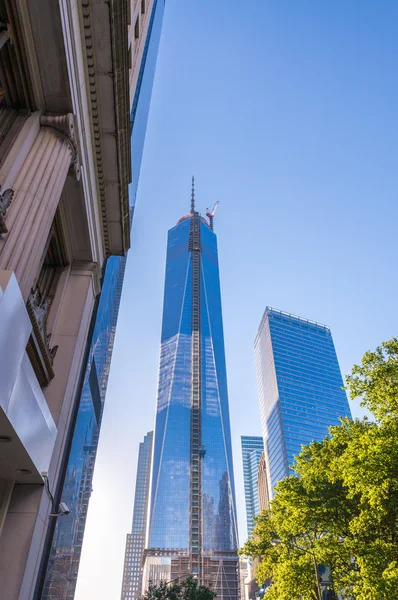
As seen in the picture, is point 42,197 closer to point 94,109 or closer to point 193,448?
point 94,109

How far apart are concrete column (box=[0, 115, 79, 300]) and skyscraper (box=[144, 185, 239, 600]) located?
12306 centimetres

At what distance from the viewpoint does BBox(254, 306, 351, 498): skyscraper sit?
154m

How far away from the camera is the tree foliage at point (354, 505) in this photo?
1459 cm

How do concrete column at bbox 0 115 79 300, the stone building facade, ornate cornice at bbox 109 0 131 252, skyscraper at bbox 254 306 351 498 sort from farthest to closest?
skyscraper at bbox 254 306 351 498
ornate cornice at bbox 109 0 131 252
concrete column at bbox 0 115 79 300
the stone building facade

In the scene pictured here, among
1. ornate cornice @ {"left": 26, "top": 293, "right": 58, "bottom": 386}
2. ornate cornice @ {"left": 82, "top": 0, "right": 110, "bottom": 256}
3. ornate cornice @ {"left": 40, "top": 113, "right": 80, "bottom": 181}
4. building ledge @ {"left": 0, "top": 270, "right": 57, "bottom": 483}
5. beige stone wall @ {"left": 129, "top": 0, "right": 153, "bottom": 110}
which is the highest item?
beige stone wall @ {"left": 129, "top": 0, "right": 153, "bottom": 110}

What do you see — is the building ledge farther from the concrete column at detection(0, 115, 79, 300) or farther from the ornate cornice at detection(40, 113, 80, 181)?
the ornate cornice at detection(40, 113, 80, 181)

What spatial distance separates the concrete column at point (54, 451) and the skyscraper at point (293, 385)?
139846mm

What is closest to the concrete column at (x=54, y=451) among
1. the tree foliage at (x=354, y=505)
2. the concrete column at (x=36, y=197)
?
the concrete column at (x=36, y=197)

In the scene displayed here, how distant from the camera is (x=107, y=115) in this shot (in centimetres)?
1252

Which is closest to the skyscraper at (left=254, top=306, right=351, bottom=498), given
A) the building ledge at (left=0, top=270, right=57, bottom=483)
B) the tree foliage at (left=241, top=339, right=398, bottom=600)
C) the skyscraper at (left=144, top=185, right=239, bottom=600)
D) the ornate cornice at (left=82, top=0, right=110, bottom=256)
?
the skyscraper at (left=144, top=185, right=239, bottom=600)

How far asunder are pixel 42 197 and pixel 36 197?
0.16 metres

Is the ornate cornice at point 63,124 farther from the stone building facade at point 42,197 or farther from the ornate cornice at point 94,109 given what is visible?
the ornate cornice at point 94,109

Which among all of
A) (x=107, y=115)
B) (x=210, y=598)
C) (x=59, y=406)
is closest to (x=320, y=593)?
(x=59, y=406)

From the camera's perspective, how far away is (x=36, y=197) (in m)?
9.73
